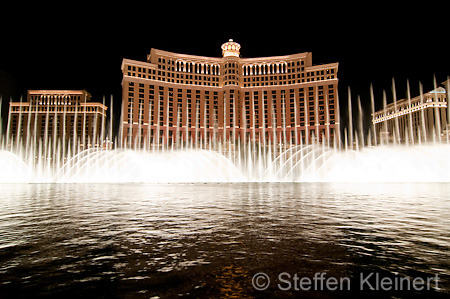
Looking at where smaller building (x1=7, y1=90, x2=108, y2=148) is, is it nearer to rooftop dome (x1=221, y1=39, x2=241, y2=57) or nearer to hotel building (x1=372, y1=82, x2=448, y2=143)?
rooftop dome (x1=221, y1=39, x2=241, y2=57)

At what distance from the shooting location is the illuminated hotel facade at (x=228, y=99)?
107 meters

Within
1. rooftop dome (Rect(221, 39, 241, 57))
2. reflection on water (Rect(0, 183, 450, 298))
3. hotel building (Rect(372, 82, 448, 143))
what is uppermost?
rooftop dome (Rect(221, 39, 241, 57))

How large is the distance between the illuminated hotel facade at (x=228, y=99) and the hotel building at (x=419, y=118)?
27.5m

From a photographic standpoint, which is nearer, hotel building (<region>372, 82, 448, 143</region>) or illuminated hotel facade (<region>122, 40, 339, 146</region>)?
hotel building (<region>372, 82, 448, 143</region>)

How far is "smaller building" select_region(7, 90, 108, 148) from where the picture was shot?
133500 mm

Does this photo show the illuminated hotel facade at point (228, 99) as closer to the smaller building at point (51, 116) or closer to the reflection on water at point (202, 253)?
the smaller building at point (51, 116)

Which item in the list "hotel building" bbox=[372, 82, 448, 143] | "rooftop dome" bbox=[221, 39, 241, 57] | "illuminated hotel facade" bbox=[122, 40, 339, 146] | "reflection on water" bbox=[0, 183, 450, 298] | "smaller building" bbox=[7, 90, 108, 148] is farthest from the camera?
"smaller building" bbox=[7, 90, 108, 148]

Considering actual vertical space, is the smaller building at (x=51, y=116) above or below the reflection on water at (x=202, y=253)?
above

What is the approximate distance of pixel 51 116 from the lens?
445 feet

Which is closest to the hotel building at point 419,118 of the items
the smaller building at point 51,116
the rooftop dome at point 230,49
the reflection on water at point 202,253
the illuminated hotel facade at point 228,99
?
the illuminated hotel facade at point 228,99

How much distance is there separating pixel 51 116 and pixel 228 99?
90.4 meters

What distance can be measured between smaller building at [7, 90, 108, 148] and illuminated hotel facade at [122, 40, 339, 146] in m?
43.4

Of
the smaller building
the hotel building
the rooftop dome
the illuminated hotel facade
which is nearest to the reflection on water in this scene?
the illuminated hotel facade

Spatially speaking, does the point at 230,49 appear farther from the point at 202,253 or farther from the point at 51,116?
the point at 202,253
